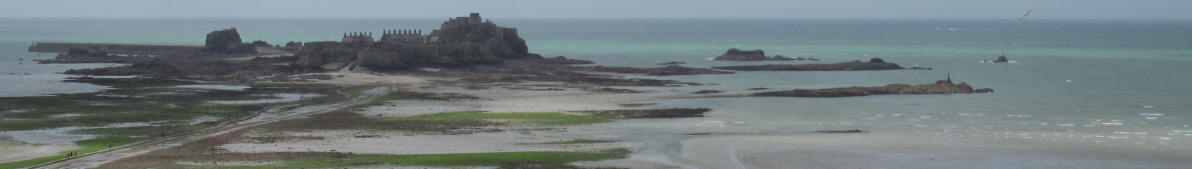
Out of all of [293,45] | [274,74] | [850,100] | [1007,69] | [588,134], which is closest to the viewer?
[588,134]

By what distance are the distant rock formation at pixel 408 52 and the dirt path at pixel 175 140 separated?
25.2 m

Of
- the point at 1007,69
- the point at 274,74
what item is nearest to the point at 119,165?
the point at 274,74

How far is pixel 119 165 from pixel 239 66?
5910 centimetres

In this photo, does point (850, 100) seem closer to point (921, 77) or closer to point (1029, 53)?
point (921, 77)

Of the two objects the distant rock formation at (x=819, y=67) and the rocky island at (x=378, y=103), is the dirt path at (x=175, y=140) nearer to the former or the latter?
the rocky island at (x=378, y=103)

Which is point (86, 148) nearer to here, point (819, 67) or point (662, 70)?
point (662, 70)

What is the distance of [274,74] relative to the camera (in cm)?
8700

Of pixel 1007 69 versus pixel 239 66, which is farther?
pixel 1007 69

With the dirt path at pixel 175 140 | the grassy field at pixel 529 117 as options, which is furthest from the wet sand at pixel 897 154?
the dirt path at pixel 175 140

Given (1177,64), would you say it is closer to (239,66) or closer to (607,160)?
(239,66)

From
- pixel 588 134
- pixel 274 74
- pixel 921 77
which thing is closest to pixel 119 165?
pixel 588 134

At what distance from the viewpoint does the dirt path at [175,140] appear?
122 ft

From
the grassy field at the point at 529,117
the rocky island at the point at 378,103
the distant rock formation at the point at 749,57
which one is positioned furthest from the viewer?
the distant rock formation at the point at 749,57

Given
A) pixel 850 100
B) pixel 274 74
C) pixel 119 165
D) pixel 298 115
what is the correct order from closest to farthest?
pixel 119 165 < pixel 298 115 < pixel 850 100 < pixel 274 74
